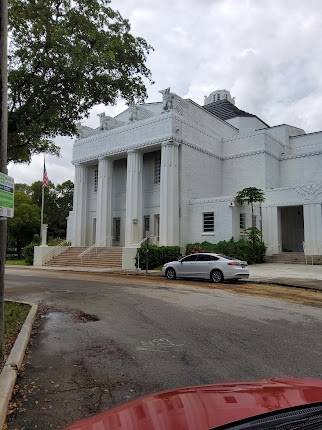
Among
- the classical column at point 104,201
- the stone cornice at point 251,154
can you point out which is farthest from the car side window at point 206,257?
the classical column at point 104,201

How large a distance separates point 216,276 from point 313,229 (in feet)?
39.7

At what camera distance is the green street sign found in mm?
6195

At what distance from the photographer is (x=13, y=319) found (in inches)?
377

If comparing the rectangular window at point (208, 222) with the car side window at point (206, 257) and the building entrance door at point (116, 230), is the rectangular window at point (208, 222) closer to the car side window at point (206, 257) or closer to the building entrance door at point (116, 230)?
the building entrance door at point (116, 230)

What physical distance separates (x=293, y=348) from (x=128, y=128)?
99.5 ft

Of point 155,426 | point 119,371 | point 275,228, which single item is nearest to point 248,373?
point 119,371

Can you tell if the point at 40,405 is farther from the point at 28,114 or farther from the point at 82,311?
the point at 28,114

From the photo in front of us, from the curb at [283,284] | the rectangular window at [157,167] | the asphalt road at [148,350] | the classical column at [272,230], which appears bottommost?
the asphalt road at [148,350]

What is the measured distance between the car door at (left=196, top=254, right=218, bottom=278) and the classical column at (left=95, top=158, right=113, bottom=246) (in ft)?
55.2

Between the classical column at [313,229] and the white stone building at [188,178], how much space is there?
0.07 meters

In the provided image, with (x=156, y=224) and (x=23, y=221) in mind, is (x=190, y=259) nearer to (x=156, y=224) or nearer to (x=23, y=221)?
(x=156, y=224)

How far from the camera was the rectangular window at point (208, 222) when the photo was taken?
105ft

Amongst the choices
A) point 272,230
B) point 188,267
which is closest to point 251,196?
point 272,230

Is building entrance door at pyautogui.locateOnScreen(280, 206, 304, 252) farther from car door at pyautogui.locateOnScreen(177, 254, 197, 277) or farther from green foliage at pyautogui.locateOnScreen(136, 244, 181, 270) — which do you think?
car door at pyautogui.locateOnScreen(177, 254, 197, 277)
